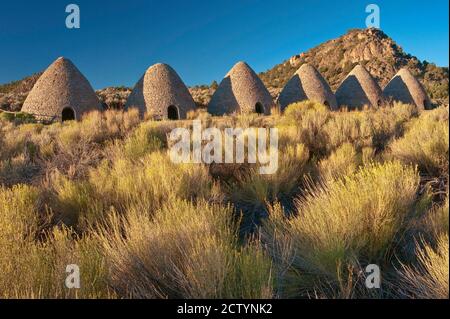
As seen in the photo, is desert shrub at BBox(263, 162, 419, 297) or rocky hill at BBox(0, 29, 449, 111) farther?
rocky hill at BBox(0, 29, 449, 111)

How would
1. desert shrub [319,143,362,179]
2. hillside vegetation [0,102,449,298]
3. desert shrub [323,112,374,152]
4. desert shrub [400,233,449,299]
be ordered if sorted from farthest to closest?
desert shrub [323,112,374,152] → desert shrub [319,143,362,179] → hillside vegetation [0,102,449,298] → desert shrub [400,233,449,299]

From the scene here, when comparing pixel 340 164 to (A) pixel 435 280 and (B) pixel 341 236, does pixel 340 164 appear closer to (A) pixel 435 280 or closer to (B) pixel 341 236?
(B) pixel 341 236

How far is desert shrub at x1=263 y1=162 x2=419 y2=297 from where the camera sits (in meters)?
2.22

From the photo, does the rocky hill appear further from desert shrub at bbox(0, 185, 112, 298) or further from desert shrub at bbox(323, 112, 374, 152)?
desert shrub at bbox(0, 185, 112, 298)

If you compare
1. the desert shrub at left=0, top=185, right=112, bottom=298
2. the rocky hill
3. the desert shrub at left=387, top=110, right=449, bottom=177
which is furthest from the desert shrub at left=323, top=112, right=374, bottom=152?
the rocky hill

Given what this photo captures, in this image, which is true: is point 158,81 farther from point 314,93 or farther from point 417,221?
point 417,221

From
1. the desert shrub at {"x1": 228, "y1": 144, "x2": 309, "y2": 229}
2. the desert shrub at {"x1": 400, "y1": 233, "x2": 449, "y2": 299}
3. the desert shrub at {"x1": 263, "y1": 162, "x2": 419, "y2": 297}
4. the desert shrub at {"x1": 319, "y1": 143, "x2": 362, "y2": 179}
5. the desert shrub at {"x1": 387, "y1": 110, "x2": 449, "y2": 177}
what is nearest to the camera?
the desert shrub at {"x1": 400, "y1": 233, "x2": 449, "y2": 299}

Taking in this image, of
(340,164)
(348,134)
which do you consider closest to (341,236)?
(340,164)

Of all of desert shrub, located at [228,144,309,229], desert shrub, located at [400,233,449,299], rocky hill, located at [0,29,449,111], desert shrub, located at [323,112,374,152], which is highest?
rocky hill, located at [0,29,449,111]

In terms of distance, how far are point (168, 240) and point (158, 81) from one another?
17.6 m

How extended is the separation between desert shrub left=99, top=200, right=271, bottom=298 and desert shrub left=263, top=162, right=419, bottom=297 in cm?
26

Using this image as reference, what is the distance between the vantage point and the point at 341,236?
2.38 m

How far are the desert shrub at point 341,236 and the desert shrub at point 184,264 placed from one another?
0.26 m

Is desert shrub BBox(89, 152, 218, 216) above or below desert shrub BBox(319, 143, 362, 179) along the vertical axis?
below
